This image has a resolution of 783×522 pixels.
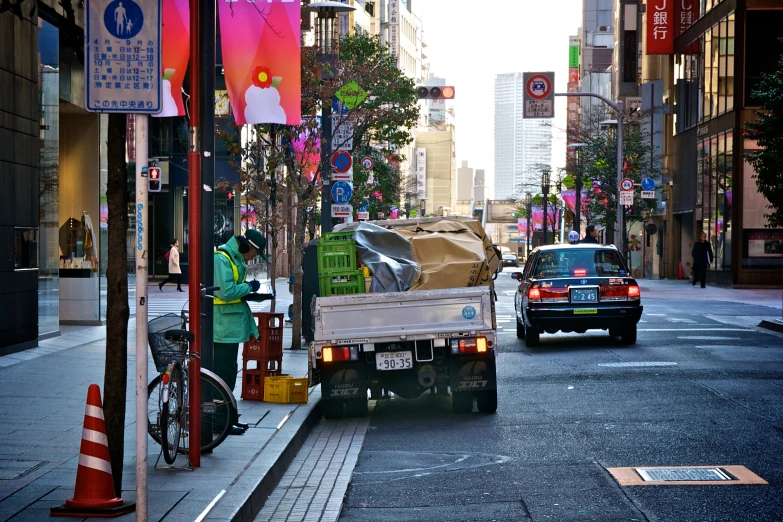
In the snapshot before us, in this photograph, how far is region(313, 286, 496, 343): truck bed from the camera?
11.9 meters

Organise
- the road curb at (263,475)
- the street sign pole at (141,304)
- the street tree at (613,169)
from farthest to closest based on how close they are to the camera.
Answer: the street tree at (613,169), the road curb at (263,475), the street sign pole at (141,304)

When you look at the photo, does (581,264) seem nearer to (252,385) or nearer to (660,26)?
(252,385)

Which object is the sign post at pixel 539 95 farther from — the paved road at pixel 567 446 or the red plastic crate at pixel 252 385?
the red plastic crate at pixel 252 385

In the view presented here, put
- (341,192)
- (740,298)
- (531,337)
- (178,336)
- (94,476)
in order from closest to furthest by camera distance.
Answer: (94,476) → (178,336) → (531,337) → (341,192) → (740,298)

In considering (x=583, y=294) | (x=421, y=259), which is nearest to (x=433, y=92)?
(x=583, y=294)

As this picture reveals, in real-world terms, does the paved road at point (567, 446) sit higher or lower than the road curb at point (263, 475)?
lower

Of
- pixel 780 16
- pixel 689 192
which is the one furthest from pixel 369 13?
pixel 780 16

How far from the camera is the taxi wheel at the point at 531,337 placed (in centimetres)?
1975

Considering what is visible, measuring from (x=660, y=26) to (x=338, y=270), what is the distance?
4947 centimetres

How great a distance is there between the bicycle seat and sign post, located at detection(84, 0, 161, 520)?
189 centimetres

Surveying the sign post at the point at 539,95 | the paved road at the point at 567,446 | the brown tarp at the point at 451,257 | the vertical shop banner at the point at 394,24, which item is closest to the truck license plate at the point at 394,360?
the paved road at the point at 567,446

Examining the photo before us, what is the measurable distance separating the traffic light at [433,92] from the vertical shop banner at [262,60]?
21.1 metres

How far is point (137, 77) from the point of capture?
6320 millimetres

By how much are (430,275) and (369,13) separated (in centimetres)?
11170
